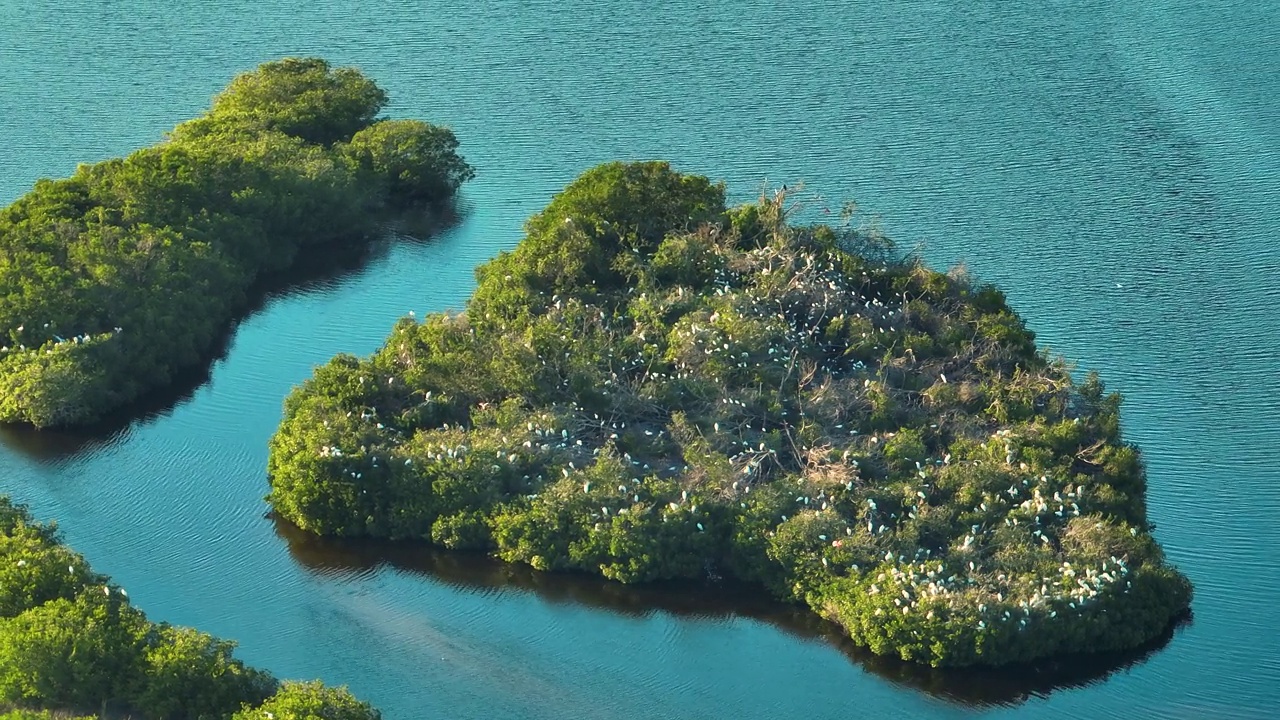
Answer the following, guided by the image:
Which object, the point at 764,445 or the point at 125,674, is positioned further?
the point at 764,445

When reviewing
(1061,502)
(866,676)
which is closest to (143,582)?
(866,676)

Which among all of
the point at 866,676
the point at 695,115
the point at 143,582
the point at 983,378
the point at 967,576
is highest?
the point at 695,115

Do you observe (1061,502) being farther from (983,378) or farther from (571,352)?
(571,352)

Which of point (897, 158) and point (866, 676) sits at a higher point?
point (897, 158)

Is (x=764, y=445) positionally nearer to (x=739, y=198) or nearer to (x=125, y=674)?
(x=125, y=674)

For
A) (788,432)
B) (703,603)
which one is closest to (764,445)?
(788,432)

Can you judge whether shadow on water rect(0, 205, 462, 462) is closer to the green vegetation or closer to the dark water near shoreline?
the dark water near shoreline

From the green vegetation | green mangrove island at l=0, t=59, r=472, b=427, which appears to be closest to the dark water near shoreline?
green mangrove island at l=0, t=59, r=472, b=427
